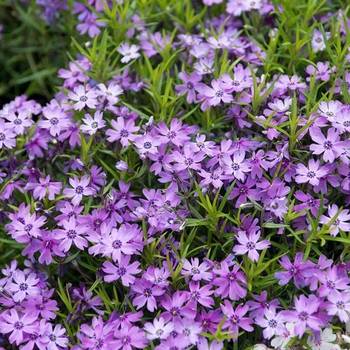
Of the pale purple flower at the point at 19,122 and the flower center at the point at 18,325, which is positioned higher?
the pale purple flower at the point at 19,122

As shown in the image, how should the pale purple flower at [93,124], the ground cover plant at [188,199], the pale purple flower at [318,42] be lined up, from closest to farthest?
the ground cover plant at [188,199], the pale purple flower at [93,124], the pale purple flower at [318,42]

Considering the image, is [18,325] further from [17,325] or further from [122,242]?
[122,242]

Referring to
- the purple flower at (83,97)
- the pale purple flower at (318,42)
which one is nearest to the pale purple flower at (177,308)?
the purple flower at (83,97)

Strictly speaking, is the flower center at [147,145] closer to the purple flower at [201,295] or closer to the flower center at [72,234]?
the flower center at [72,234]

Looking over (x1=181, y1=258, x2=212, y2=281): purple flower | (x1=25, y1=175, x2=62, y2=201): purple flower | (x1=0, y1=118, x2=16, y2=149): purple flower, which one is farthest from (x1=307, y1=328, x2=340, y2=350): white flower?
(x1=0, y1=118, x2=16, y2=149): purple flower

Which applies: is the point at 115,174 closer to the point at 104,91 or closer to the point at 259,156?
the point at 104,91
